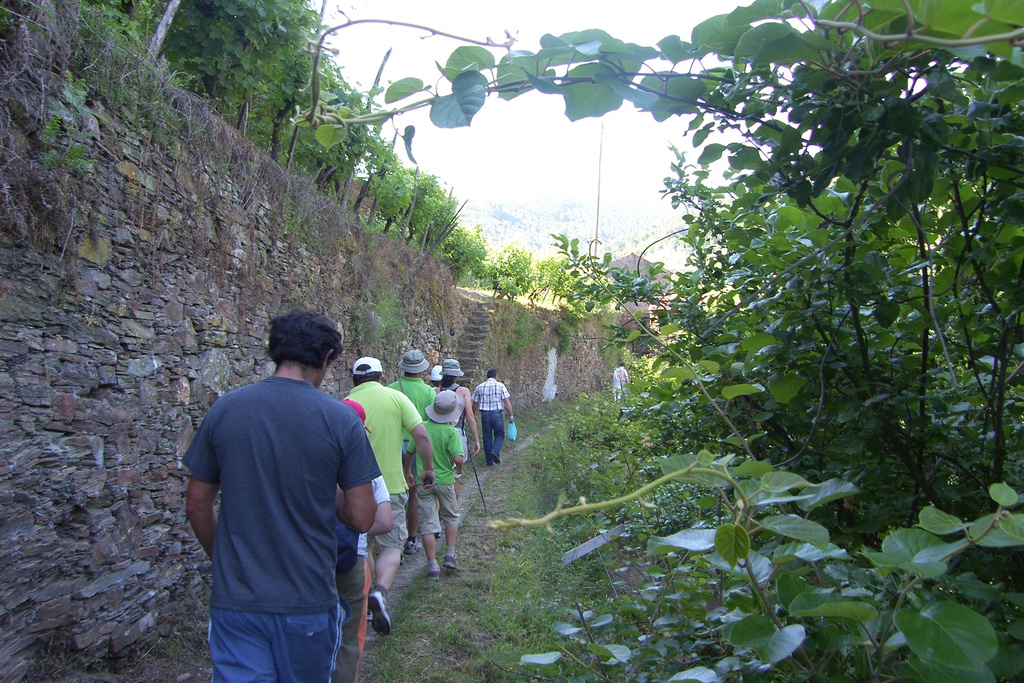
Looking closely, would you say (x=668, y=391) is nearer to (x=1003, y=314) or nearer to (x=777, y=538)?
(x=777, y=538)

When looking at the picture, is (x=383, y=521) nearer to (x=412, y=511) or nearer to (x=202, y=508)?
(x=202, y=508)

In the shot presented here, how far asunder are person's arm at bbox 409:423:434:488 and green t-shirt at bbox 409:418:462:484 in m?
0.52

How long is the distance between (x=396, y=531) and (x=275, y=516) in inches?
89.4

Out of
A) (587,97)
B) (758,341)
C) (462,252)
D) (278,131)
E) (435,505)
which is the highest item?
(462,252)

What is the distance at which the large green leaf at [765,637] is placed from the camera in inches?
40.1

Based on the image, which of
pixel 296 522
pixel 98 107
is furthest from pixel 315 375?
pixel 98 107

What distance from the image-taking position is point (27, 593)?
3115 millimetres

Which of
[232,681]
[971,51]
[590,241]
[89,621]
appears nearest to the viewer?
[971,51]

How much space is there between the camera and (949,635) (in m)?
0.93

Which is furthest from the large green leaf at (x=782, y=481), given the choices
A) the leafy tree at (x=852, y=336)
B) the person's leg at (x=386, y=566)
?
the person's leg at (x=386, y=566)

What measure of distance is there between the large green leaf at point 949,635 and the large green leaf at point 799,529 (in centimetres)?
16

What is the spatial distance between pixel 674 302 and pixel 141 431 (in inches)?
128

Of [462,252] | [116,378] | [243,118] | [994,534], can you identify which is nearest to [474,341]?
[462,252]

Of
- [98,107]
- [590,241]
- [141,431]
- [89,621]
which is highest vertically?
[98,107]
